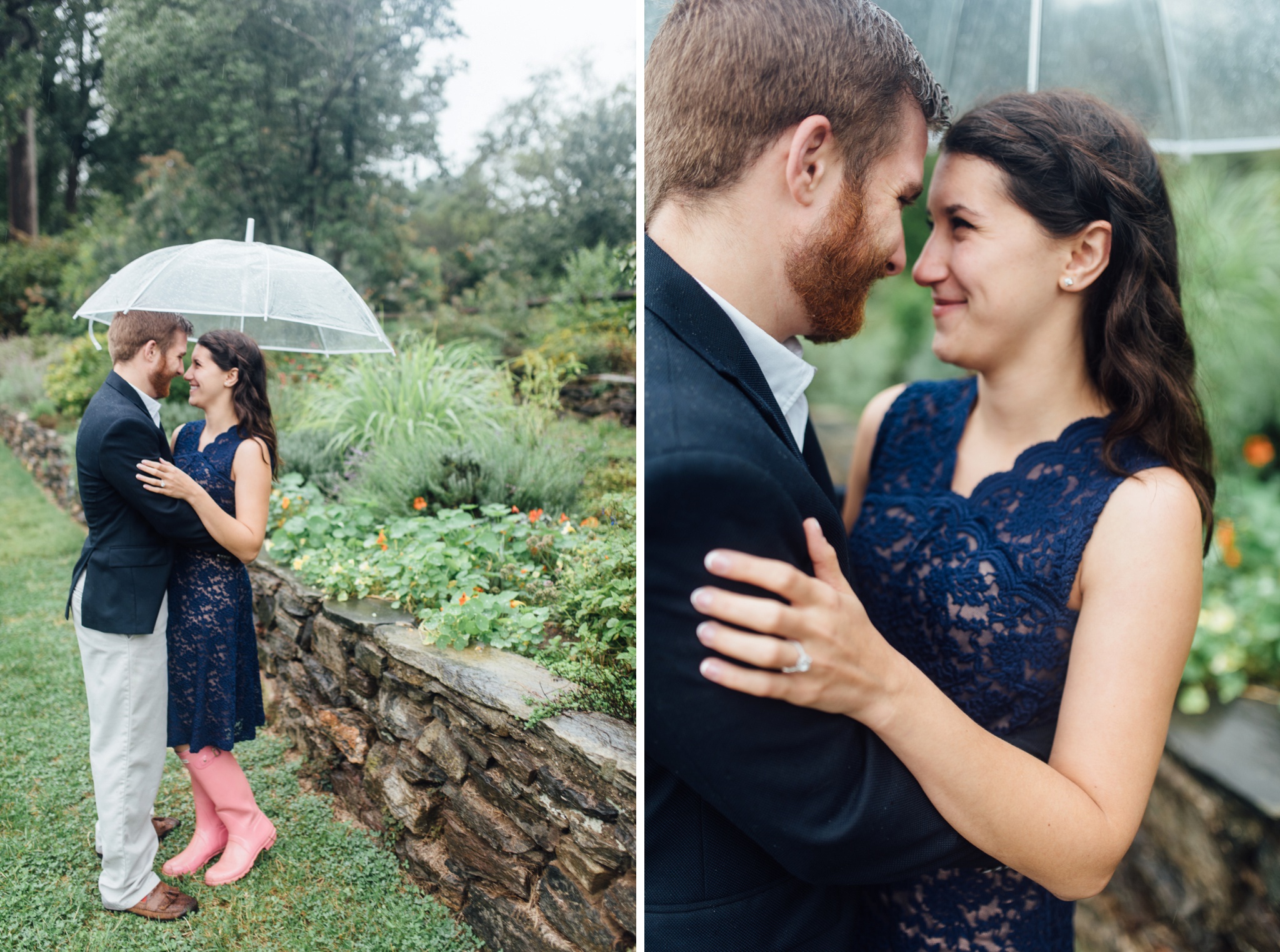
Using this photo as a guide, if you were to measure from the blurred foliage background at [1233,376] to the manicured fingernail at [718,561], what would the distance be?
1.71 m

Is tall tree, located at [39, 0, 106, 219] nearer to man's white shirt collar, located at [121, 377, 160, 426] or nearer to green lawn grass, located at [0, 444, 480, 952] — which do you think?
green lawn grass, located at [0, 444, 480, 952]

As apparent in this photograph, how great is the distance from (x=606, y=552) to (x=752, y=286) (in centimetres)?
124

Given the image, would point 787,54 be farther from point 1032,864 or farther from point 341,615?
point 341,615

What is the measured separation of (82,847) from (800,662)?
1.82 meters

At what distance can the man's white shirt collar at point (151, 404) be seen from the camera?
170cm

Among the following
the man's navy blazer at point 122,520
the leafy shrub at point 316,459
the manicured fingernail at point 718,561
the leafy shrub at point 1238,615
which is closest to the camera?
the manicured fingernail at point 718,561

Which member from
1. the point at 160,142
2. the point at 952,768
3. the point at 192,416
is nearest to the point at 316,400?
the point at 160,142

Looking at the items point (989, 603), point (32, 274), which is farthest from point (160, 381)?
point (989, 603)

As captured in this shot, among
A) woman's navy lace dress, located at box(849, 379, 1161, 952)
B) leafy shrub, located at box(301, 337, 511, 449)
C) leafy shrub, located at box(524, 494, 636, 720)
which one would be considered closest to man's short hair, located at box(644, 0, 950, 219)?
woman's navy lace dress, located at box(849, 379, 1161, 952)

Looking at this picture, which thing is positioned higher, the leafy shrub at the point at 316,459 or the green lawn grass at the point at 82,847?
the leafy shrub at the point at 316,459

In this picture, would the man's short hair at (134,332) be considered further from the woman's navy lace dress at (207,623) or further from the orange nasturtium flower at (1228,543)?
the orange nasturtium flower at (1228,543)

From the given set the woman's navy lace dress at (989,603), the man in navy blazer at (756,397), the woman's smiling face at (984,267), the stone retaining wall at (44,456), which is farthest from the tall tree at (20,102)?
the woman's navy lace dress at (989,603)

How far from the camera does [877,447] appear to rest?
1802mm

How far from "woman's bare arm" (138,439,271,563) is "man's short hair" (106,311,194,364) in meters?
0.25
